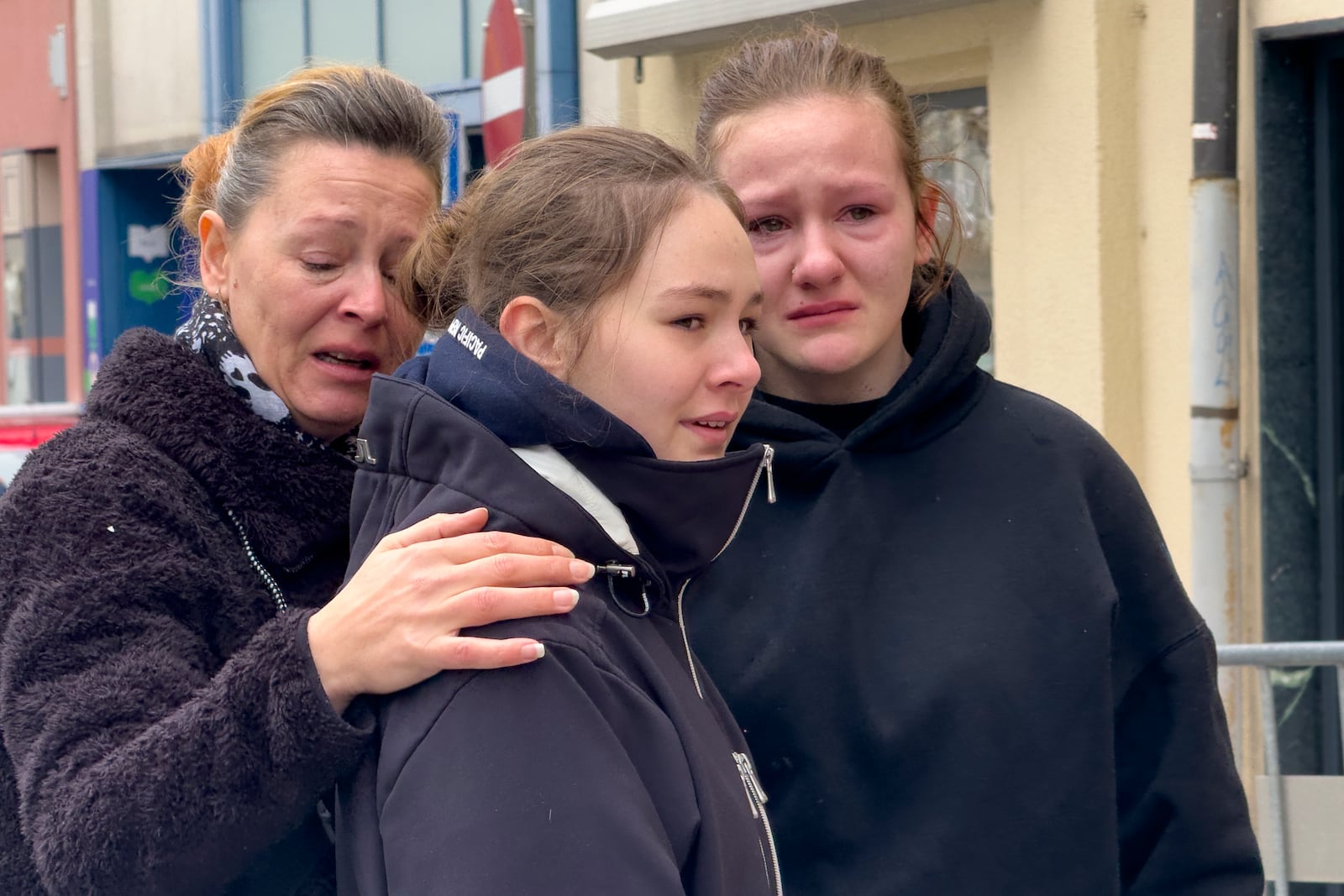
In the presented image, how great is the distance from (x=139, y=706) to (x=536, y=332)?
55 centimetres

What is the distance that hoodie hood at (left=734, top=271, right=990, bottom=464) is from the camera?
2.24m

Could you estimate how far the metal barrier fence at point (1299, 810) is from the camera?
3.56 metres

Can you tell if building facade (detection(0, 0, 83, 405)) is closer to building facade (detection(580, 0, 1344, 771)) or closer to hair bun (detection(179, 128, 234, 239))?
building facade (detection(580, 0, 1344, 771))

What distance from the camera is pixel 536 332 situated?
175cm

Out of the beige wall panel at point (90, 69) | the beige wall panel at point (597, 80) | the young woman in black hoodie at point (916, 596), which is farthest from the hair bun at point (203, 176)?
the beige wall panel at point (90, 69)

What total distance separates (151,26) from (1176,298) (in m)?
7.88

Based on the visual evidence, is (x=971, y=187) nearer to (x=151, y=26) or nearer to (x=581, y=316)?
(x=581, y=316)

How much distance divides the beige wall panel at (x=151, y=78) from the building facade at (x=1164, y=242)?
19.0ft

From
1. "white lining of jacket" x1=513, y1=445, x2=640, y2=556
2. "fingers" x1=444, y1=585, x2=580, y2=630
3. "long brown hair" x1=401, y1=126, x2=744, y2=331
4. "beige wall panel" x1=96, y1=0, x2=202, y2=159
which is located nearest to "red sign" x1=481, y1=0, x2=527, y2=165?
"long brown hair" x1=401, y1=126, x2=744, y2=331

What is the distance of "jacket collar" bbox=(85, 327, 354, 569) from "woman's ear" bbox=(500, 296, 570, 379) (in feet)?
1.41

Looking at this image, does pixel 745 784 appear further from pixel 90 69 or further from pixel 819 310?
pixel 90 69

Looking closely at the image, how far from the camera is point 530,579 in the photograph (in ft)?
5.10

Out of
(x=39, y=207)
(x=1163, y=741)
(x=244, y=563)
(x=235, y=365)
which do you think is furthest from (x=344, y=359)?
(x=39, y=207)

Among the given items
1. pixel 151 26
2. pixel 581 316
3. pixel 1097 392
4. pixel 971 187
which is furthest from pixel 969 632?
pixel 151 26
